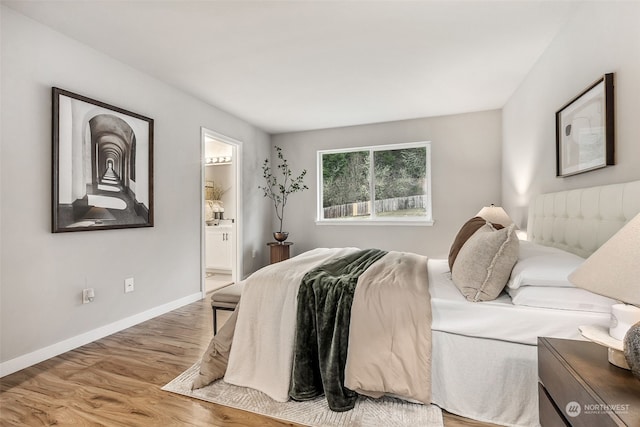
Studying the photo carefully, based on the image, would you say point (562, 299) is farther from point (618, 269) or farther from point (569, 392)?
point (618, 269)

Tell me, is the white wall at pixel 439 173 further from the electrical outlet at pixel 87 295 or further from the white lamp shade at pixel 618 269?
the white lamp shade at pixel 618 269

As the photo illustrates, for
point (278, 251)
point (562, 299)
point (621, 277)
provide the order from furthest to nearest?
point (278, 251) < point (562, 299) < point (621, 277)

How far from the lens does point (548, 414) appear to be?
1.10 meters

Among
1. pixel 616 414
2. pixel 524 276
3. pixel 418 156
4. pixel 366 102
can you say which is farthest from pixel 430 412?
pixel 418 156

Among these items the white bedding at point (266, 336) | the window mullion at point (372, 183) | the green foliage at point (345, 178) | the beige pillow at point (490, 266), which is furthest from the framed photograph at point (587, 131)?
the green foliage at point (345, 178)

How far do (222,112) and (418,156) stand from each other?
9.58 feet

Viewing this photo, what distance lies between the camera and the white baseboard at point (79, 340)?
213 cm

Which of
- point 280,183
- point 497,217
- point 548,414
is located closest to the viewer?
point 548,414

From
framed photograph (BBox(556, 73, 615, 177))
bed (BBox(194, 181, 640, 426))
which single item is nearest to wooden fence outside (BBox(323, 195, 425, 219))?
framed photograph (BBox(556, 73, 615, 177))

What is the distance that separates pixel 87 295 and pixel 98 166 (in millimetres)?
1082

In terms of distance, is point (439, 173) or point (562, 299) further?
point (439, 173)

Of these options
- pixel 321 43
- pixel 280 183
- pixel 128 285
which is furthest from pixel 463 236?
pixel 280 183

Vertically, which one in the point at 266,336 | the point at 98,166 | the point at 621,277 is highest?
the point at 98,166

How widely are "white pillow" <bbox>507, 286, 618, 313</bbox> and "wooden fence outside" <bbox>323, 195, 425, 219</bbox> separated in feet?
10.8
